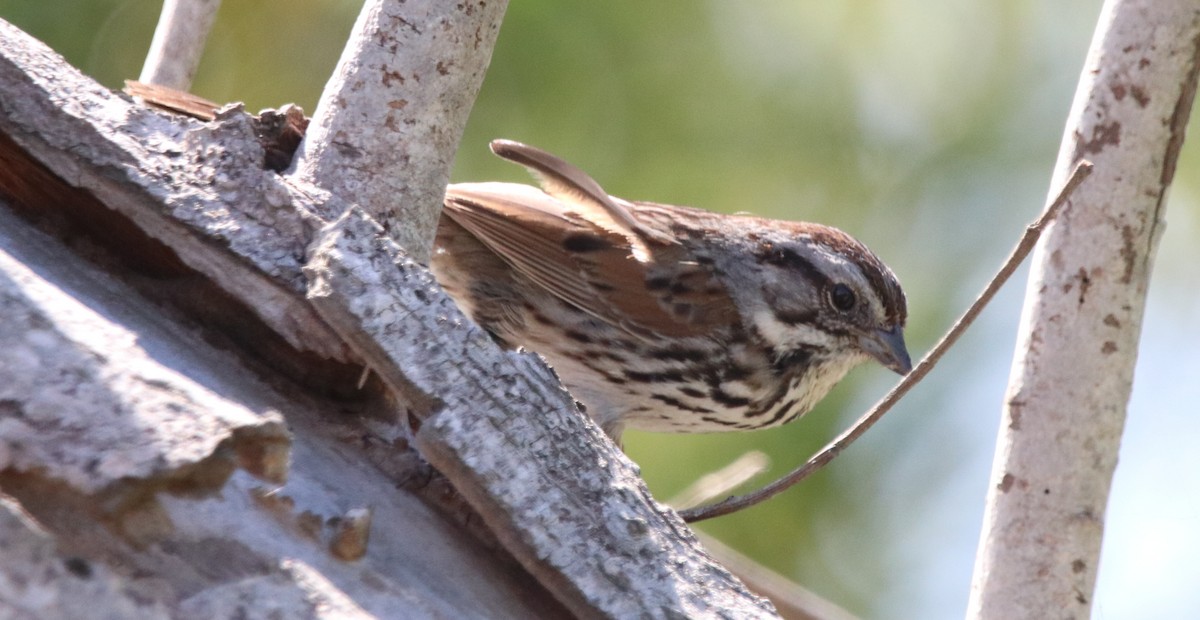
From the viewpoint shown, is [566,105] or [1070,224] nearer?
[1070,224]

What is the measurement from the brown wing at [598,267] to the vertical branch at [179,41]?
4.34ft

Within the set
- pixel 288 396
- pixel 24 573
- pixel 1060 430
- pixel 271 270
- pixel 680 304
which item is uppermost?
pixel 680 304

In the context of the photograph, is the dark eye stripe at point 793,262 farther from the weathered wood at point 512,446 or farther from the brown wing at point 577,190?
the weathered wood at point 512,446

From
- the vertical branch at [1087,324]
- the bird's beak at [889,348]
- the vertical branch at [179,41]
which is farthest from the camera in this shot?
the bird's beak at [889,348]

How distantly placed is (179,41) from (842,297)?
230 cm

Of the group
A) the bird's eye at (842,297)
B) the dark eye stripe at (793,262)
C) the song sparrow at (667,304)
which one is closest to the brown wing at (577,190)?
the song sparrow at (667,304)

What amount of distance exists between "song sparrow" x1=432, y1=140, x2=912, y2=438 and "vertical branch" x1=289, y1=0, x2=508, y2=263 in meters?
1.80

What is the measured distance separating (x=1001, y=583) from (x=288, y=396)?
4.72 ft

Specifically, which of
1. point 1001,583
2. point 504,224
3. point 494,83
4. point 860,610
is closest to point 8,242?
point 1001,583

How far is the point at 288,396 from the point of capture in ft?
6.34

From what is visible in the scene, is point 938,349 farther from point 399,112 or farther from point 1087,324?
point 399,112

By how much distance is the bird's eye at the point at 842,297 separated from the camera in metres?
4.30

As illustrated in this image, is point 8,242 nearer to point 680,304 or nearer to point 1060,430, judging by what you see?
point 1060,430

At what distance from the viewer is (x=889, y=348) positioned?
169 inches
